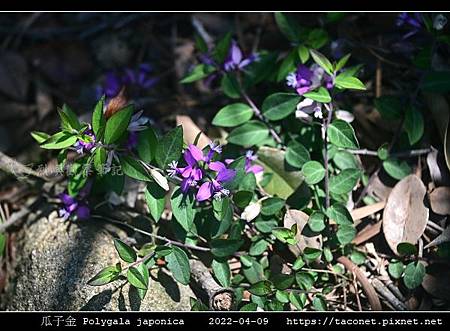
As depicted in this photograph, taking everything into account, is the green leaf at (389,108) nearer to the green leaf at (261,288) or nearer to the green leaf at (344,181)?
the green leaf at (344,181)

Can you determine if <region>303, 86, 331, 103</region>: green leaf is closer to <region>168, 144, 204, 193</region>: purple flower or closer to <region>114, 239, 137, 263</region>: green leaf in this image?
<region>168, 144, 204, 193</region>: purple flower

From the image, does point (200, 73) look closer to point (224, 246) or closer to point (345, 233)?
Answer: point (224, 246)

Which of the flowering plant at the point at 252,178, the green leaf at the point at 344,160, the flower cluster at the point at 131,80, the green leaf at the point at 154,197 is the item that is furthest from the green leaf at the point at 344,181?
the flower cluster at the point at 131,80

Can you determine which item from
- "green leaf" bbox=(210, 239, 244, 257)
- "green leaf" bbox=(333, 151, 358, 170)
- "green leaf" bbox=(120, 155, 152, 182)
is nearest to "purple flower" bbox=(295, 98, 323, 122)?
"green leaf" bbox=(333, 151, 358, 170)

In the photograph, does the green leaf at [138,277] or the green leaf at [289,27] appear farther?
the green leaf at [289,27]

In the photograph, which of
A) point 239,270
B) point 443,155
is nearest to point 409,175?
point 443,155
